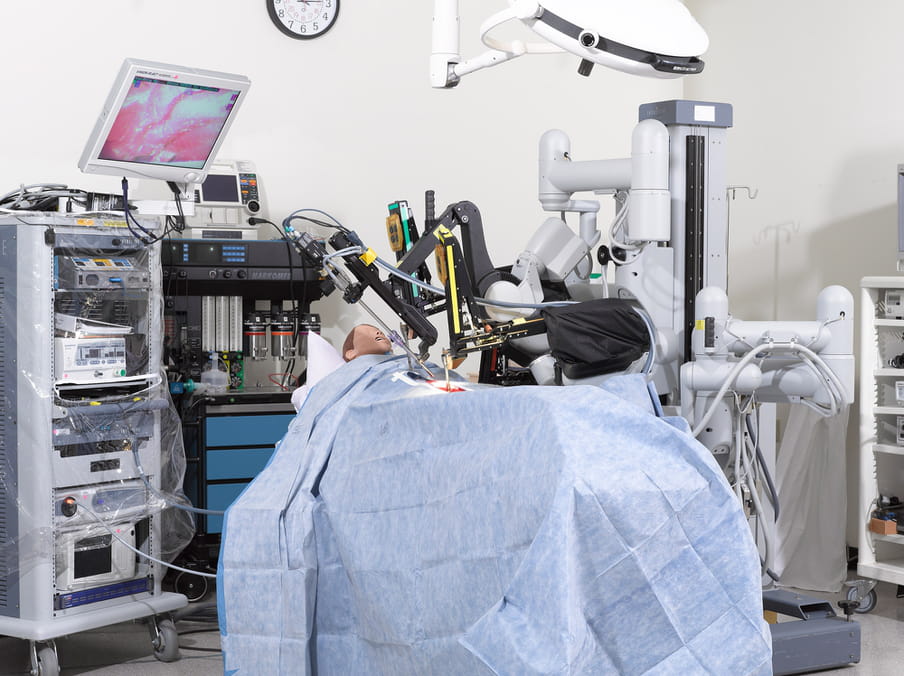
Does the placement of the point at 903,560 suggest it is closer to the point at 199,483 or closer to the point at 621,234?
the point at 621,234

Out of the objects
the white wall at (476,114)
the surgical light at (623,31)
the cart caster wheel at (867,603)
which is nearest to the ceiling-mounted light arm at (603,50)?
the surgical light at (623,31)

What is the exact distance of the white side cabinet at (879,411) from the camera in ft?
13.8

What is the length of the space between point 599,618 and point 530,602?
0.15 m

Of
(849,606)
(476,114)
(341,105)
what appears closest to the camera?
(849,606)

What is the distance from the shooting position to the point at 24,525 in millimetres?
3373

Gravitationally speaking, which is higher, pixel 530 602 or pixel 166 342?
pixel 166 342

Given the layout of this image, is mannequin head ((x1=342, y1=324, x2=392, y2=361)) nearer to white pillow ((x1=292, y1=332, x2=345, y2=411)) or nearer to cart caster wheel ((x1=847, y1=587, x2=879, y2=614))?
white pillow ((x1=292, y1=332, x2=345, y2=411))

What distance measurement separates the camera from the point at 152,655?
146 inches

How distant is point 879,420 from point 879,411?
117 millimetres

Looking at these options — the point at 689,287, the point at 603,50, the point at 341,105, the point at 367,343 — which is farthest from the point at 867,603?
the point at 341,105

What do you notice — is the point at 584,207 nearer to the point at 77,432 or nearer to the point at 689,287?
the point at 689,287

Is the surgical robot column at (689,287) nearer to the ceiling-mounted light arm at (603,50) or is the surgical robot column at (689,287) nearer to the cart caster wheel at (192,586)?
the ceiling-mounted light arm at (603,50)

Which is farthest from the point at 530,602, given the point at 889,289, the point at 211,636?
the point at 889,289

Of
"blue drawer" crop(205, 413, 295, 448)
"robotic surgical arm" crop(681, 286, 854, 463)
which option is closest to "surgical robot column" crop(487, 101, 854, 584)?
"robotic surgical arm" crop(681, 286, 854, 463)
